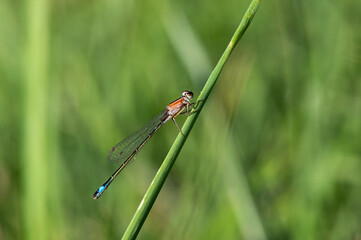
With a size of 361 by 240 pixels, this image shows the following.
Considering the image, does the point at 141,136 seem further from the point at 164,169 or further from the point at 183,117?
the point at 164,169

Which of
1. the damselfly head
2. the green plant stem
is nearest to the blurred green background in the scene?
the damselfly head

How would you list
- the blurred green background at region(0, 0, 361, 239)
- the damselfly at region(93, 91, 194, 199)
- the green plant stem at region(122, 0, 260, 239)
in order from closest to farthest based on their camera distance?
the green plant stem at region(122, 0, 260, 239) → the blurred green background at region(0, 0, 361, 239) → the damselfly at region(93, 91, 194, 199)

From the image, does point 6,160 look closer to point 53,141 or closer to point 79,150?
point 79,150

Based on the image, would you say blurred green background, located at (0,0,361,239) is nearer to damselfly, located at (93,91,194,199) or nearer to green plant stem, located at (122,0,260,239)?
damselfly, located at (93,91,194,199)

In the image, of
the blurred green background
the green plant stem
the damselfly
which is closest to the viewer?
the green plant stem

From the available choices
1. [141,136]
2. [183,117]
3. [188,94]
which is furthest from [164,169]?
[183,117]

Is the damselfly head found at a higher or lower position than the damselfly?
higher

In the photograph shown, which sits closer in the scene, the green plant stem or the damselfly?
the green plant stem

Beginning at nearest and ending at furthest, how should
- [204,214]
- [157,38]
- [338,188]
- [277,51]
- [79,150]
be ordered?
[204,214]
[338,188]
[79,150]
[277,51]
[157,38]

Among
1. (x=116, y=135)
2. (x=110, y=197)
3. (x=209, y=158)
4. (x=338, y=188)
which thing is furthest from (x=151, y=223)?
(x=338, y=188)
